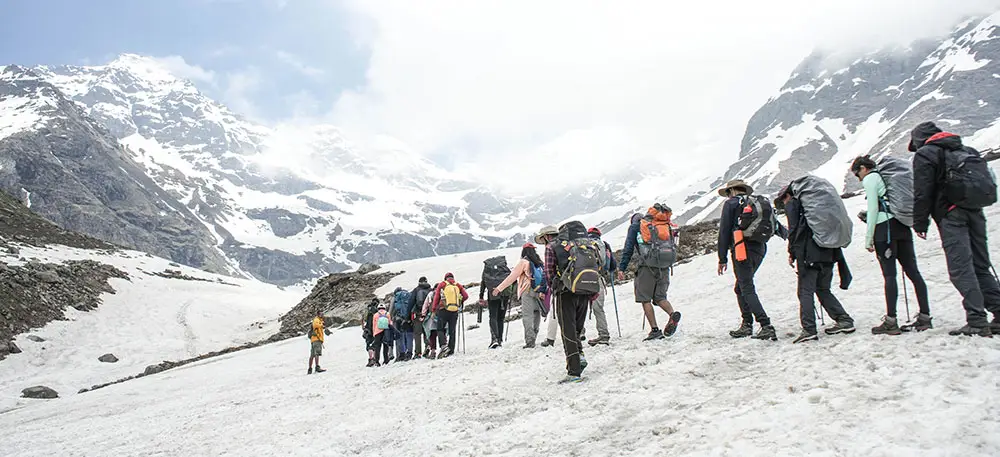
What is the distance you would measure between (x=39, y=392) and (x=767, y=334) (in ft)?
82.0

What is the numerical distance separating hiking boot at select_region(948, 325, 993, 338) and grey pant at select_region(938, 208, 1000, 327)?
202 mm

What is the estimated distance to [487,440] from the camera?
230 inches

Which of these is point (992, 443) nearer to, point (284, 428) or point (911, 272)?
point (911, 272)

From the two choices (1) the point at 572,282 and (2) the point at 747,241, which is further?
(2) the point at 747,241

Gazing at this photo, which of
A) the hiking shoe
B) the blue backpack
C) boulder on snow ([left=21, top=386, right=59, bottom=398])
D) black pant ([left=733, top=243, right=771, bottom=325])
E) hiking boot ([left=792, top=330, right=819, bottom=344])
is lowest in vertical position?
boulder on snow ([left=21, top=386, right=59, bottom=398])

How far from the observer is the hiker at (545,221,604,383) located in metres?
7.65

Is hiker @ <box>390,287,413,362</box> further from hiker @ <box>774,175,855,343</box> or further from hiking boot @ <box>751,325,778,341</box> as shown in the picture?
hiker @ <box>774,175,855,343</box>

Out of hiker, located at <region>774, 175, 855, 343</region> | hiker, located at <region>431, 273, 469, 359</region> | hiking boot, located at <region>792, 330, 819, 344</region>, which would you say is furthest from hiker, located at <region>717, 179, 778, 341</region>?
hiker, located at <region>431, 273, 469, 359</region>

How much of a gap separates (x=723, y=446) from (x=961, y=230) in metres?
4.09

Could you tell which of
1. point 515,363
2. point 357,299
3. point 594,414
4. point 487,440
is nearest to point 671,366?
point 594,414

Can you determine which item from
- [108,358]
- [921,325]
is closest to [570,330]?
[921,325]

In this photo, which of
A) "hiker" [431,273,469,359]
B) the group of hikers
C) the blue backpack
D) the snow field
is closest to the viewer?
the snow field

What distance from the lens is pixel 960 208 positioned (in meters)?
6.14

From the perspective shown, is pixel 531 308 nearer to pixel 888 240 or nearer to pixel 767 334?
pixel 767 334
